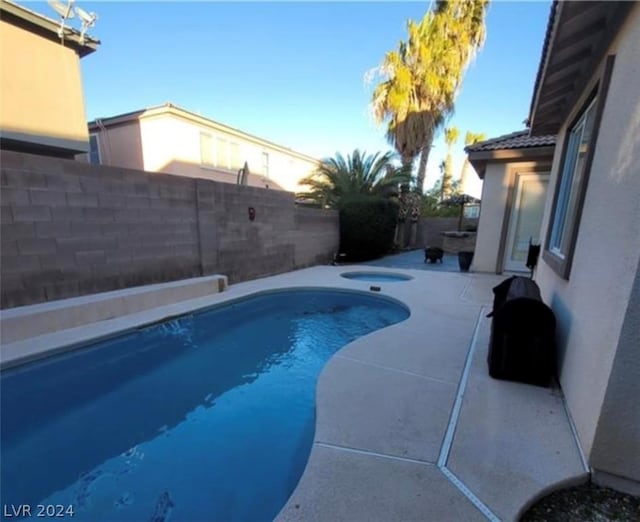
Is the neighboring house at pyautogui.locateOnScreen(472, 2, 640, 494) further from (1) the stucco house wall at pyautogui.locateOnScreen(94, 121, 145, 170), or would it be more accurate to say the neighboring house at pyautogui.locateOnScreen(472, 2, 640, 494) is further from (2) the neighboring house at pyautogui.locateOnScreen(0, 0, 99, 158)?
(1) the stucco house wall at pyautogui.locateOnScreen(94, 121, 145, 170)

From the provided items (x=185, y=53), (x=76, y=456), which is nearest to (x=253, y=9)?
(x=185, y=53)

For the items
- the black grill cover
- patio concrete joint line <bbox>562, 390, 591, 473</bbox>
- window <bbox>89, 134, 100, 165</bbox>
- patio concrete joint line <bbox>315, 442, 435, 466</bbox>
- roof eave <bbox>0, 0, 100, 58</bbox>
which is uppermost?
roof eave <bbox>0, 0, 100, 58</bbox>

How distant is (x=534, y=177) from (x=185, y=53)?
35.3 ft

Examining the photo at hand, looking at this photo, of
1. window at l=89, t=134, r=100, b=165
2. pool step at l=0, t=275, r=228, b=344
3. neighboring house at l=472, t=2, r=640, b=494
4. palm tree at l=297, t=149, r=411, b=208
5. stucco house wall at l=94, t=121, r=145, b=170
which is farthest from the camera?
window at l=89, t=134, r=100, b=165

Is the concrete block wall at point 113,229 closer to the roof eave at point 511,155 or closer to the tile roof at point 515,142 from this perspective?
the roof eave at point 511,155

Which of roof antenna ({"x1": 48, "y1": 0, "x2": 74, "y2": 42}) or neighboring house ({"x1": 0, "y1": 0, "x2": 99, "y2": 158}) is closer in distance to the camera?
neighboring house ({"x1": 0, "y1": 0, "x2": 99, "y2": 158})

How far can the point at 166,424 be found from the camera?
9.68 feet

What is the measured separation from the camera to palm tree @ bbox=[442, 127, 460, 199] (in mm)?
26138

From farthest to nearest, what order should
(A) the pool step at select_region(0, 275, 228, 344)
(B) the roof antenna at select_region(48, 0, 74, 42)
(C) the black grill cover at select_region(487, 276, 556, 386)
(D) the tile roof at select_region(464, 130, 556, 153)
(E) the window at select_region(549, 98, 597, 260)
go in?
(B) the roof antenna at select_region(48, 0, 74, 42) < (D) the tile roof at select_region(464, 130, 556, 153) < (A) the pool step at select_region(0, 275, 228, 344) < (E) the window at select_region(549, 98, 597, 260) < (C) the black grill cover at select_region(487, 276, 556, 386)

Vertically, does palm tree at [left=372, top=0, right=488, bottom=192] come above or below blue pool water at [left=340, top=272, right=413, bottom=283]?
above

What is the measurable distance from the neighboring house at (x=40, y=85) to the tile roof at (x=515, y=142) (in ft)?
36.2

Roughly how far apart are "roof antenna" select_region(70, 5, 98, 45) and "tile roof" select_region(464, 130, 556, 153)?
1069 centimetres

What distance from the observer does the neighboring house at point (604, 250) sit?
68.3 inches

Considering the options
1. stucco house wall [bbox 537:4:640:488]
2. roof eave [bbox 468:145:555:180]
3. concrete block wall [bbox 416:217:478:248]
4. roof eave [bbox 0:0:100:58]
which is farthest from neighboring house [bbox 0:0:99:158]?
concrete block wall [bbox 416:217:478:248]
